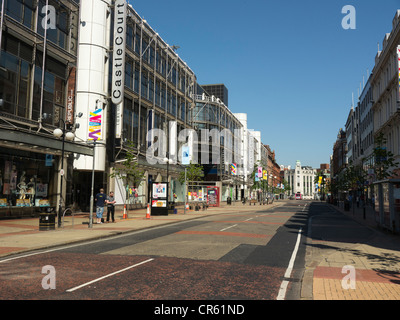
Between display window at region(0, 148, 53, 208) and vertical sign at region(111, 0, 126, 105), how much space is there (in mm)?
8472

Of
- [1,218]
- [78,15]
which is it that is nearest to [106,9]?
[78,15]

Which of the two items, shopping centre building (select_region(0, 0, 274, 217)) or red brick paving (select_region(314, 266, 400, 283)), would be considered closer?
red brick paving (select_region(314, 266, 400, 283))

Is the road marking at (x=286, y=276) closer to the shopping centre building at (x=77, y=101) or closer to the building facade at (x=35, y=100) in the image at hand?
the shopping centre building at (x=77, y=101)

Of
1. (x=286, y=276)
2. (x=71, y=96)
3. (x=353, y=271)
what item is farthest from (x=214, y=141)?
(x=286, y=276)

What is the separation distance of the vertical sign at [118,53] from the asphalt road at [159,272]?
20.1 m

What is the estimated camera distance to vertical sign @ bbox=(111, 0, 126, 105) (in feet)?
99.7

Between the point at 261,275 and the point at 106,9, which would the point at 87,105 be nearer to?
the point at 106,9

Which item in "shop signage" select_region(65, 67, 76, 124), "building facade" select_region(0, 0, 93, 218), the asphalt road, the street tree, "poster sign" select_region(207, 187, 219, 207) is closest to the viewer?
the asphalt road

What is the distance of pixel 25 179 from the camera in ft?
75.8

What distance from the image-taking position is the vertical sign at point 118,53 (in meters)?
30.4
